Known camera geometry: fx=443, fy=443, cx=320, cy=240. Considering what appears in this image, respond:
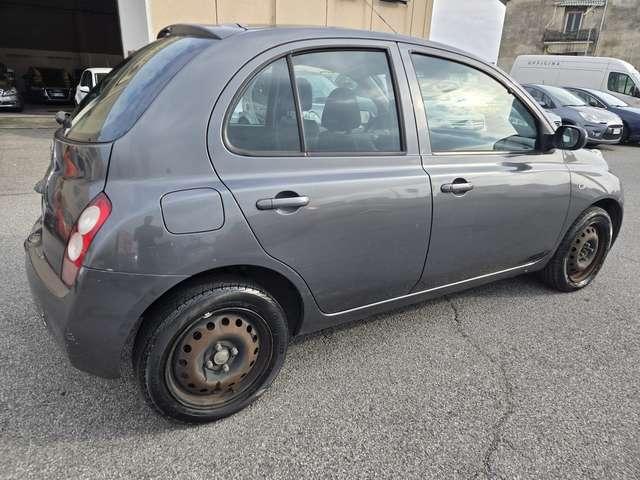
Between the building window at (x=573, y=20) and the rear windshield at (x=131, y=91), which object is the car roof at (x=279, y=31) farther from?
the building window at (x=573, y=20)

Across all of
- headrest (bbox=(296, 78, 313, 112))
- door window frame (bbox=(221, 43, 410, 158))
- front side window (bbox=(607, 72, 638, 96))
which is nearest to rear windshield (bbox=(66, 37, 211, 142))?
door window frame (bbox=(221, 43, 410, 158))

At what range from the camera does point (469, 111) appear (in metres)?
2.64

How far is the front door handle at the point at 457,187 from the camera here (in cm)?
240

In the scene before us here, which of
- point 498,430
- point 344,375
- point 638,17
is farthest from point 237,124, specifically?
point 638,17

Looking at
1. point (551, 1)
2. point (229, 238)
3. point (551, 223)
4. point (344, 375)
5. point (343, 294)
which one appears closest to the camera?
point (229, 238)

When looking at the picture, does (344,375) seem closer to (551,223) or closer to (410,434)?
(410,434)

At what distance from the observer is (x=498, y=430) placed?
2.09m

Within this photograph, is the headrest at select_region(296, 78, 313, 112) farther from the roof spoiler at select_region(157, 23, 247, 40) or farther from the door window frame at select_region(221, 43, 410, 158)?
the roof spoiler at select_region(157, 23, 247, 40)

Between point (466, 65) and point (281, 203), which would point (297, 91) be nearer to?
point (281, 203)

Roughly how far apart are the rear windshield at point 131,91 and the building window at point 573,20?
136 ft

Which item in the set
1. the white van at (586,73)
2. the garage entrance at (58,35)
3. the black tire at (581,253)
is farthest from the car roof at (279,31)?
the garage entrance at (58,35)

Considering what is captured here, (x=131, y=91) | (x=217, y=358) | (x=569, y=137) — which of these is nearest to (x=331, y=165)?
(x=131, y=91)

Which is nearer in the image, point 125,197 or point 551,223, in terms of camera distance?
point 125,197

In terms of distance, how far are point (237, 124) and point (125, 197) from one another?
21.9 inches
